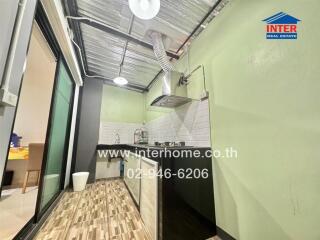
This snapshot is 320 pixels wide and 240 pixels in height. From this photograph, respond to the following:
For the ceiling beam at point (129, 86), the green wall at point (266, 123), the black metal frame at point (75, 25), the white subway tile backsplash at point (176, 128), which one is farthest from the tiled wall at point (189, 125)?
the black metal frame at point (75, 25)

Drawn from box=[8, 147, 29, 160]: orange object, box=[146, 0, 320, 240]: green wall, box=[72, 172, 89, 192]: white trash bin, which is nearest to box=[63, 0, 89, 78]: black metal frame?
box=[146, 0, 320, 240]: green wall

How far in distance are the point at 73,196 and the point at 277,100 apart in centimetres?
312

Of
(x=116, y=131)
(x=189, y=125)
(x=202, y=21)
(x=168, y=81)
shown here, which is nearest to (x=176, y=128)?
(x=189, y=125)

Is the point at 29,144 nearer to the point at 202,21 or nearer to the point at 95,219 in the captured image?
the point at 95,219

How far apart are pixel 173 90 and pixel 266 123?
1.22 m

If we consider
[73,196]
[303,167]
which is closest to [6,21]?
[303,167]

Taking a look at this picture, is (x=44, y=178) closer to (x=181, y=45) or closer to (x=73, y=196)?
(x=73, y=196)

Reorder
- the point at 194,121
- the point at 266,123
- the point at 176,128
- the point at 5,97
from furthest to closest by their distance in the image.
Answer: the point at 176,128 < the point at 194,121 < the point at 266,123 < the point at 5,97

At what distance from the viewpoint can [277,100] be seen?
39.6 inches

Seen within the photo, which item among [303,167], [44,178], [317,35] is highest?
[317,35]

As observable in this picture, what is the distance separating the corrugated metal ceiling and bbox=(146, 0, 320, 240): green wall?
0.39 meters

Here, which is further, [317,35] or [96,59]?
[96,59]

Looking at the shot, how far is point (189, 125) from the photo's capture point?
2.00 m

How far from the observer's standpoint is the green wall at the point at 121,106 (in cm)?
360
